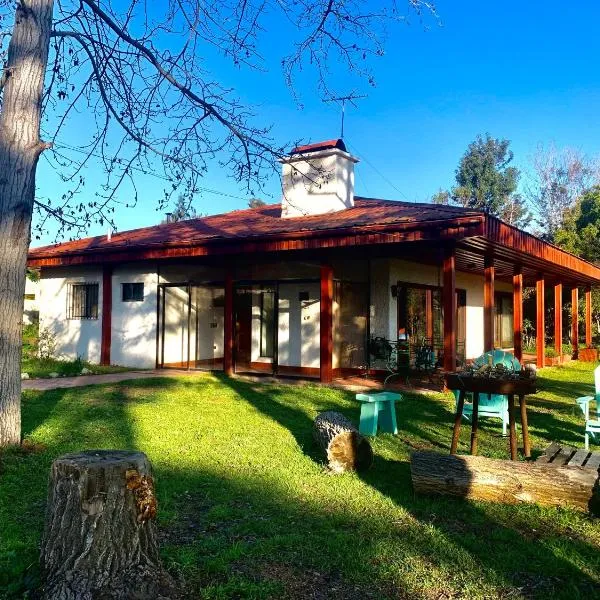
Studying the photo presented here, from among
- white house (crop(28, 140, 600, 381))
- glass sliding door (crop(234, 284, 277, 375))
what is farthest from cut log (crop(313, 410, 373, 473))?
glass sliding door (crop(234, 284, 277, 375))

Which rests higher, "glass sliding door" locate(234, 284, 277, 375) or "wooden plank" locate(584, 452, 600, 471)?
"glass sliding door" locate(234, 284, 277, 375)

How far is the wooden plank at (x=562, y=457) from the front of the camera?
4.67 meters

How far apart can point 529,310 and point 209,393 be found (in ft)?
64.7

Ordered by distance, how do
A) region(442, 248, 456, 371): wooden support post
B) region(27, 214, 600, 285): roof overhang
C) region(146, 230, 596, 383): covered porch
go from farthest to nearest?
region(146, 230, 596, 383): covered porch
region(442, 248, 456, 371): wooden support post
region(27, 214, 600, 285): roof overhang

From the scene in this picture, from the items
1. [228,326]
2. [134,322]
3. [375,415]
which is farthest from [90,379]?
[375,415]

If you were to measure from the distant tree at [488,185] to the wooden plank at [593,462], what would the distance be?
3940cm

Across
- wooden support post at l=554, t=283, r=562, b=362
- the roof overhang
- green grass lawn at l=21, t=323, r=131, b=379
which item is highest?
the roof overhang

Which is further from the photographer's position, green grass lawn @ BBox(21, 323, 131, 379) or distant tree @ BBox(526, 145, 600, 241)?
distant tree @ BBox(526, 145, 600, 241)

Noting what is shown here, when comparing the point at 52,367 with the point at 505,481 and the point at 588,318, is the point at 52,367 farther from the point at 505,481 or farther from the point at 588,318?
the point at 588,318

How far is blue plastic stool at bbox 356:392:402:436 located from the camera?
6.74m

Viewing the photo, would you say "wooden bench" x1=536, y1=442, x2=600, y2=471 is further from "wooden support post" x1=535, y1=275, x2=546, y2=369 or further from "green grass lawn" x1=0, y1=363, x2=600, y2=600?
"wooden support post" x1=535, y1=275, x2=546, y2=369

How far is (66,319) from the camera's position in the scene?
1583 cm

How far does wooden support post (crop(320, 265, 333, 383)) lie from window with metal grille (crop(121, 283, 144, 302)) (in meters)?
5.49

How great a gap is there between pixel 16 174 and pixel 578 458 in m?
5.95
